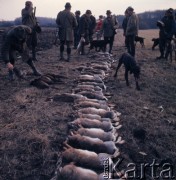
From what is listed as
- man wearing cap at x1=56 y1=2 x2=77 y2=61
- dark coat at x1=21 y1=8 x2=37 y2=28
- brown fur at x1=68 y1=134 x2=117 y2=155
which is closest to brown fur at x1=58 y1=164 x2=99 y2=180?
brown fur at x1=68 y1=134 x2=117 y2=155

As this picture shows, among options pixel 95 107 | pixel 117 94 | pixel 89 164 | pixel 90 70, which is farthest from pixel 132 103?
pixel 89 164

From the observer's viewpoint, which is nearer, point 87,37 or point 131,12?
point 131,12

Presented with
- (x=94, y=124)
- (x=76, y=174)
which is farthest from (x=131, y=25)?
(x=76, y=174)

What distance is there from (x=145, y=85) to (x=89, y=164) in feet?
19.6

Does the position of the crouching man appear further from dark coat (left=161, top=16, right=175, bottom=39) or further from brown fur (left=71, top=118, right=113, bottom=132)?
dark coat (left=161, top=16, right=175, bottom=39)

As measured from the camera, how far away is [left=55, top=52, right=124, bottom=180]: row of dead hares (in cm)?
477

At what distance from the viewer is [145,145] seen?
6422mm

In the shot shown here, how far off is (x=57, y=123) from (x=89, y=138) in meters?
1.44

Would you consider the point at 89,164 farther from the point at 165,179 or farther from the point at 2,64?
the point at 2,64

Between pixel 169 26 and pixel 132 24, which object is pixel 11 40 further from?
pixel 169 26

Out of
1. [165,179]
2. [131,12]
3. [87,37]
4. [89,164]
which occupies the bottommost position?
[165,179]

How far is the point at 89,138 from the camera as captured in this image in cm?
569

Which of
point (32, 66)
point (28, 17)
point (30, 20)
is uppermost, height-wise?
point (28, 17)

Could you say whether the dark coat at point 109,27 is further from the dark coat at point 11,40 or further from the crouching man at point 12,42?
the dark coat at point 11,40
